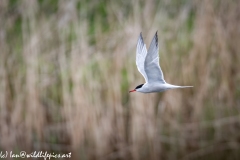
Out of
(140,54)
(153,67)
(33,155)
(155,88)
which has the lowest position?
(33,155)

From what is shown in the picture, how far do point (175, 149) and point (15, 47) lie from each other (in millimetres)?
1826

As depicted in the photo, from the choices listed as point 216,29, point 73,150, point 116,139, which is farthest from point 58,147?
point 216,29

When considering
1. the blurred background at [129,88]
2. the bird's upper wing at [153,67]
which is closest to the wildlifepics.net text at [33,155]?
the blurred background at [129,88]

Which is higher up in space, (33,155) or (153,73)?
(153,73)

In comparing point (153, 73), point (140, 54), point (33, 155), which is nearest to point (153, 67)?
point (153, 73)

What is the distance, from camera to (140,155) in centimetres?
475

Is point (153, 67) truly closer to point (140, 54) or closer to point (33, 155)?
point (140, 54)

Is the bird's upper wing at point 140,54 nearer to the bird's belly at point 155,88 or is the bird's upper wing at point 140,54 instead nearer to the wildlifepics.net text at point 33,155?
the bird's belly at point 155,88

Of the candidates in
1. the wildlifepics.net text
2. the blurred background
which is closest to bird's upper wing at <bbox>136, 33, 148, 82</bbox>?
the blurred background

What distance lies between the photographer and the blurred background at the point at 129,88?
15.2 feet

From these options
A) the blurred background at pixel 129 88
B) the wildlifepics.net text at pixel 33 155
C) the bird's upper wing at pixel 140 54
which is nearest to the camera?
the bird's upper wing at pixel 140 54

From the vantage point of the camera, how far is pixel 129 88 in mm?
4621

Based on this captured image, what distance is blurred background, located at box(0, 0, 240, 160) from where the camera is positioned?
183 inches

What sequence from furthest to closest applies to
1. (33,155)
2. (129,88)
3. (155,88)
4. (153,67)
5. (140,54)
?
(33,155), (129,88), (140,54), (153,67), (155,88)
